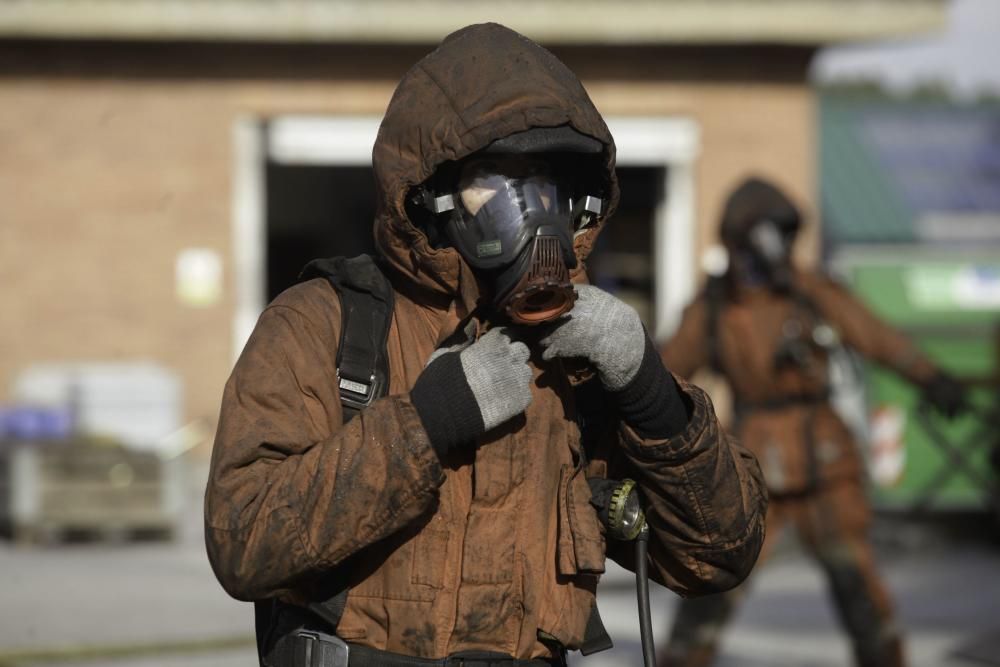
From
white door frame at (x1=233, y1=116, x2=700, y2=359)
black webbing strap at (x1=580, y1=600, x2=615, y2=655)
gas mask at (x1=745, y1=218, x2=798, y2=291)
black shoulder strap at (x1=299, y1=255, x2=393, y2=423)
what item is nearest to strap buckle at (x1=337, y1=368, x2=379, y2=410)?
black shoulder strap at (x1=299, y1=255, x2=393, y2=423)

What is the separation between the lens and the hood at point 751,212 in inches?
285

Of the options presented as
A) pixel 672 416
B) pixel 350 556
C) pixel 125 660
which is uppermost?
pixel 672 416

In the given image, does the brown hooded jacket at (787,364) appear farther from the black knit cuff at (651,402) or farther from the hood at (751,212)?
the black knit cuff at (651,402)

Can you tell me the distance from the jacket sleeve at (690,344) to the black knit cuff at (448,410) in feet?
14.1

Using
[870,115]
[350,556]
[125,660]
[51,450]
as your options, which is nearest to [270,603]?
[350,556]

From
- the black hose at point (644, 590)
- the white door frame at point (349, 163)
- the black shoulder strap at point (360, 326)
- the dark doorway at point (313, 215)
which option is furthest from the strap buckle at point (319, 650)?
the dark doorway at point (313, 215)

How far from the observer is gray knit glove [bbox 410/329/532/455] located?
2629mm

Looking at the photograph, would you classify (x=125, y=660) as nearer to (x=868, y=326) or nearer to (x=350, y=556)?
(x=868, y=326)

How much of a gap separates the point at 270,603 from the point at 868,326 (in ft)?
14.6

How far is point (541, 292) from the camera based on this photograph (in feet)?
8.57

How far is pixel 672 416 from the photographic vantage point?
9.19 feet

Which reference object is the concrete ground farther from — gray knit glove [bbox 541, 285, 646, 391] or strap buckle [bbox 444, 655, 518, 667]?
gray knit glove [bbox 541, 285, 646, 391]

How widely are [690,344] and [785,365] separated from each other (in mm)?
388

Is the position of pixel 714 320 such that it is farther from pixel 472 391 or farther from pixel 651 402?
pixel 472 391
